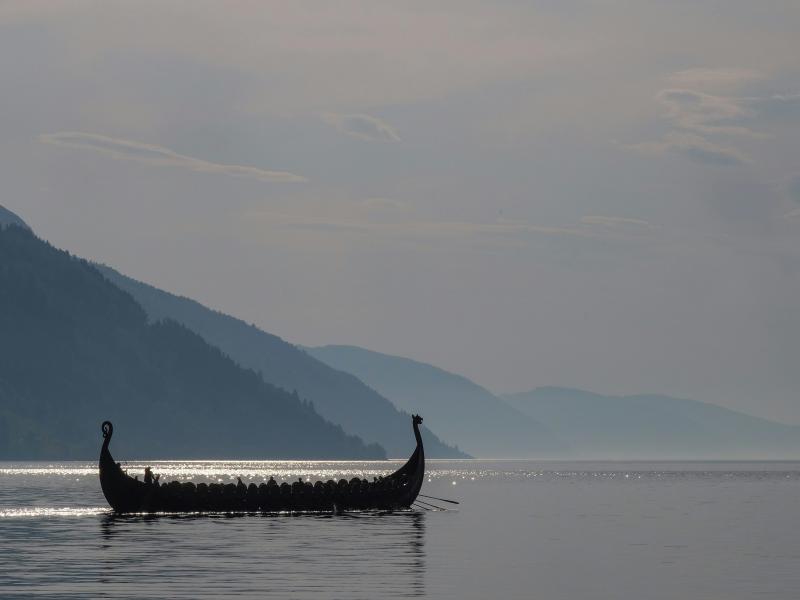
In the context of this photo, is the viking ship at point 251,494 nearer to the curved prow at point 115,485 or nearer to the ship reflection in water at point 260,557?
the curved prow at point 115,485

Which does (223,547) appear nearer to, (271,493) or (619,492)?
(271,493)

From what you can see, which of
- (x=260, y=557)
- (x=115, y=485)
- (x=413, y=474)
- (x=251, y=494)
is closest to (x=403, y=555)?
(x=260, y=557)

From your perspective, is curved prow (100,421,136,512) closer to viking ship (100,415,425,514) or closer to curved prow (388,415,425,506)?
viking ship (100,415,425,514)

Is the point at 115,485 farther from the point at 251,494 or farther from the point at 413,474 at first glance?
the point at 413,474

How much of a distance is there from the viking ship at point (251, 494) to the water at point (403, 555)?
4.53 ft

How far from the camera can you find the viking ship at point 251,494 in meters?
Result: 108

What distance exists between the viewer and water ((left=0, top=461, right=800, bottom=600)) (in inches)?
2361

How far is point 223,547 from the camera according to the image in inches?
3142

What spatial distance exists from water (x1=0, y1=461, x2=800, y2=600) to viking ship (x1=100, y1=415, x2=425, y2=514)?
1382mm

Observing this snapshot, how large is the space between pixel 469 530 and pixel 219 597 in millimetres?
48599

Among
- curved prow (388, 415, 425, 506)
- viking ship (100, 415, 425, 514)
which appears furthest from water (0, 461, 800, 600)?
curved prow (388, 415, 425, 506)

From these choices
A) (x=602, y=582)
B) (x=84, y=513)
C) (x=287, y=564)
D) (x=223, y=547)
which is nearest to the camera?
(x=602, y=582)

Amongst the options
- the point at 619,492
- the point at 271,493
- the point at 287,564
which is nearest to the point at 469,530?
the point at 271,493

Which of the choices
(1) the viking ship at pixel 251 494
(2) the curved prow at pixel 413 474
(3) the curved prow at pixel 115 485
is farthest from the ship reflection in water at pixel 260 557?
(2) the curved prow at pixel 413 474
